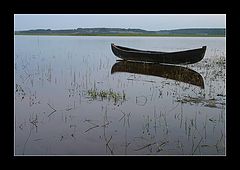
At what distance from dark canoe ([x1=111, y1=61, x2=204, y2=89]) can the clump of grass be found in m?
1.54

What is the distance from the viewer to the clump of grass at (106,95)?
15.8 ft

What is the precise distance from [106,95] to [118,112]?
2.58ft

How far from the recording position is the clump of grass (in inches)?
189

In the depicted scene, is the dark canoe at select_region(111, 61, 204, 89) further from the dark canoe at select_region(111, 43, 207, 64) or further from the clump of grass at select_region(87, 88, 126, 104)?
the clump of grass at select_region(87, 88, 126, 104)

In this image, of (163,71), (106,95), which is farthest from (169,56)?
(106,95)

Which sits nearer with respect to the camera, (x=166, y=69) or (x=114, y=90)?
(x=114, y=90)

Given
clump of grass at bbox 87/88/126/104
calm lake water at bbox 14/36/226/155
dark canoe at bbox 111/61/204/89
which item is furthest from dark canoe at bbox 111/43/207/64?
clump of grass at bbox 87/88/126/104

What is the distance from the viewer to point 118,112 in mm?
4203

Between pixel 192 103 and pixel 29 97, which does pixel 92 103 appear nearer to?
pixel 29 97

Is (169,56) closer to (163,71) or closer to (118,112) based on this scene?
(163,71)
